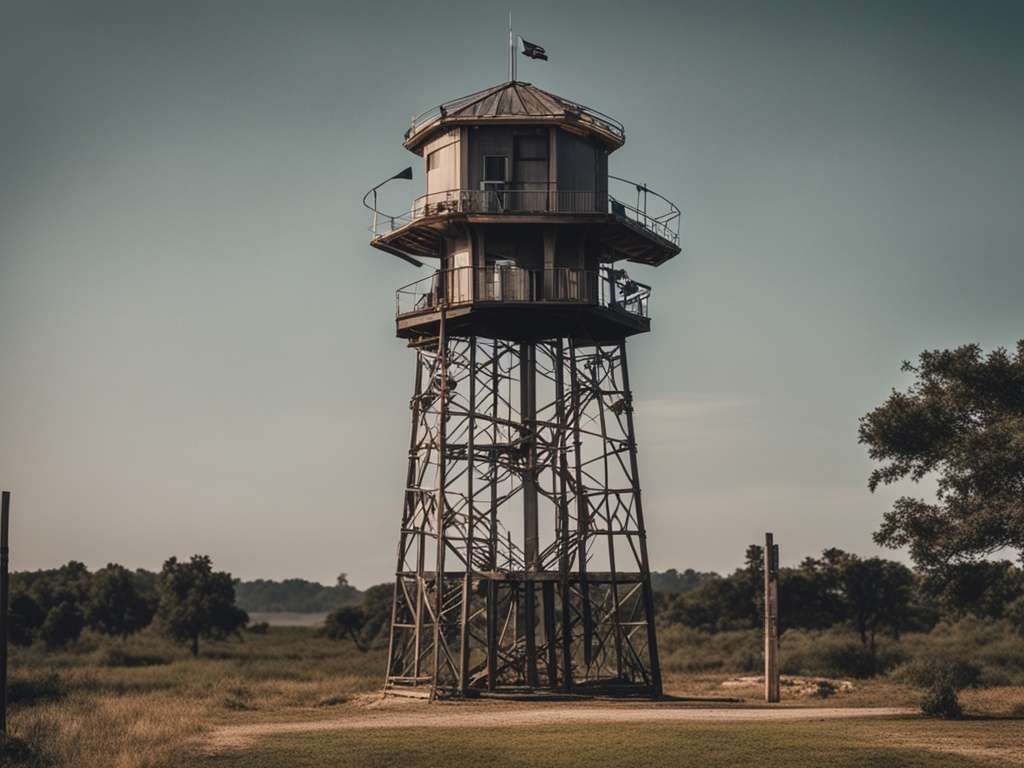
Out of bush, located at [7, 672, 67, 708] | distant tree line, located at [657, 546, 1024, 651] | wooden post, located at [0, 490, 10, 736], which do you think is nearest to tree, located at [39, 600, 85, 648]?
bush, located at [7, 672, 67, 708]

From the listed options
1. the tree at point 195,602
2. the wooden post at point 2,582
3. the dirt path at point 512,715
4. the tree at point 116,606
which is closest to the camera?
the wooden post at point 2,582

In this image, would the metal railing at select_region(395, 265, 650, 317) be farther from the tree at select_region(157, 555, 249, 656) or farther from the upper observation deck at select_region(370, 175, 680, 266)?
the tree at select_region(157, 555, 249, 656)

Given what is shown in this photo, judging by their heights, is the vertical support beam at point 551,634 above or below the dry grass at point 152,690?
above

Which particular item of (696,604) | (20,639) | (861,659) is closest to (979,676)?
(861,659)

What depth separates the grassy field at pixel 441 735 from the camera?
80.1 feet

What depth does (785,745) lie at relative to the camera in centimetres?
2542

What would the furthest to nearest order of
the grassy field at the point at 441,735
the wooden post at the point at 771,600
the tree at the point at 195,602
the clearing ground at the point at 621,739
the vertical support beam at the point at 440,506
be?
the tree at the point at 195,602 < the vertical support beam at the point at 440,506 < the wooden post at the point at 771,600 < the grassy field at the point at 441,735 < the clearing ground at the point at 621,739

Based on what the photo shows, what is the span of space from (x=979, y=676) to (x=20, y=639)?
47786 mm

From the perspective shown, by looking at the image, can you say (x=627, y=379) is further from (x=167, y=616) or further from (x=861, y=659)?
(x=167, y=616)

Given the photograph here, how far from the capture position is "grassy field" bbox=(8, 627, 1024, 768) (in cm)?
2441

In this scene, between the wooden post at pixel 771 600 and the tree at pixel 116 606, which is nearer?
the wooden post at pixel 771 600

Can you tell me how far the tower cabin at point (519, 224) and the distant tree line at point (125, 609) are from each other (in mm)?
33882

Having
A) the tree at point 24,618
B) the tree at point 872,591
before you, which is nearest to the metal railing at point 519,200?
the tree at point 872,591

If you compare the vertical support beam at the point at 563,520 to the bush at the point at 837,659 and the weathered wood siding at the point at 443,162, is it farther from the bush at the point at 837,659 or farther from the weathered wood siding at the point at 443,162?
the bush at the point at 837,659
